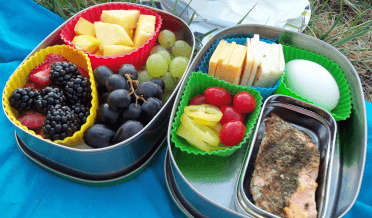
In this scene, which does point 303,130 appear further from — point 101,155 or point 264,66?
point 101,155

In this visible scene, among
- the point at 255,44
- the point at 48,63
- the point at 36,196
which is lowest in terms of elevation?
the point at 36,196

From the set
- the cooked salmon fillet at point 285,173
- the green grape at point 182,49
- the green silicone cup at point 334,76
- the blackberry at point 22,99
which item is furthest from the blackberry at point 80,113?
the green silicone cup at point 334,76

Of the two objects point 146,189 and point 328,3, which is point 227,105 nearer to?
point 146,189

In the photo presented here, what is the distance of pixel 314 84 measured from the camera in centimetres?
98

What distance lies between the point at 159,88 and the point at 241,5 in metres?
0.84

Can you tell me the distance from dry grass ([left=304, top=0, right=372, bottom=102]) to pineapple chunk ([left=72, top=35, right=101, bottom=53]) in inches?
46.0

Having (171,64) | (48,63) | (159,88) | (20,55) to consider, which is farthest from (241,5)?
(20,55)

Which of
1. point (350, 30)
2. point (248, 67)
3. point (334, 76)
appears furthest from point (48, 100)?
point (350, 30)

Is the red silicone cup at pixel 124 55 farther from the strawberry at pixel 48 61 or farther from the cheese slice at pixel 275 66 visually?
the cheese slice at pixel 275 66

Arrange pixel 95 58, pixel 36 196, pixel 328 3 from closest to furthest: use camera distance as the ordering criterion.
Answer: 1. pixel 36 196
2. pixel 95 58
3. pixel 328 3

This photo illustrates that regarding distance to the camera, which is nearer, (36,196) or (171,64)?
(36,196)

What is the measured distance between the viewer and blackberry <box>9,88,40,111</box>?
828 mm

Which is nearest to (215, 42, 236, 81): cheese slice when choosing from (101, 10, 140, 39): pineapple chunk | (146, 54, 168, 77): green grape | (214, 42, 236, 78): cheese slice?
(214, 42, 236, 78): cheese slice

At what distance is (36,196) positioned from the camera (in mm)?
880
